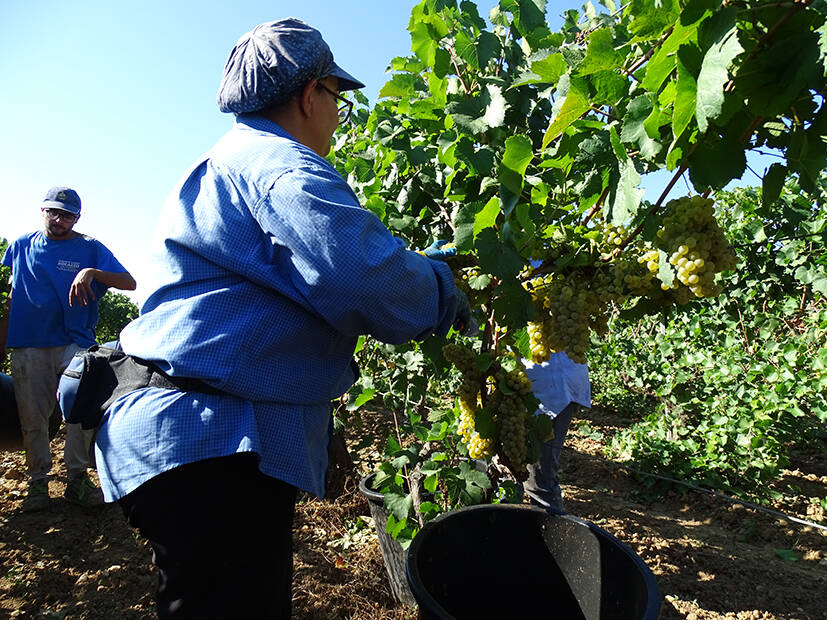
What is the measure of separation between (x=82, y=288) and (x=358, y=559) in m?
2.64

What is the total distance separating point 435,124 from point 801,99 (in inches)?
47.0

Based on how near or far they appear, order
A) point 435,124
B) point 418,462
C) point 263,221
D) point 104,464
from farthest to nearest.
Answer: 1. point 418,462
2. point 435,124
3. point 104,464
4. point 263,221

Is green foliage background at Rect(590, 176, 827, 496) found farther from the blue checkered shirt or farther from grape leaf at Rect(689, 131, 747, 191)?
the blue checkered shirt

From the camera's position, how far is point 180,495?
1192 mm

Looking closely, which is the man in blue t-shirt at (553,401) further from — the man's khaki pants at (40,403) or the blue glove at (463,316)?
the man's khaki pants at (40,403)

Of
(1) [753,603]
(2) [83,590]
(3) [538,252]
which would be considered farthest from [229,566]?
(1) [753,603]

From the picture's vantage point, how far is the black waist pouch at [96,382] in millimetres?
1286

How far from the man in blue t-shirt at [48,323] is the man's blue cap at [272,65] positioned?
2928 millimetres

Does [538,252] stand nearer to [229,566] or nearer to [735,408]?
[229,566]

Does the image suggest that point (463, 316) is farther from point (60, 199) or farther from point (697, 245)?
point (60, 199)

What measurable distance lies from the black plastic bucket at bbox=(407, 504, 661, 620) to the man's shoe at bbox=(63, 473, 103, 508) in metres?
3.19

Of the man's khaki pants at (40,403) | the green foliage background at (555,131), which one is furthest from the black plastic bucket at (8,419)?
the green foliage background at (555,131)

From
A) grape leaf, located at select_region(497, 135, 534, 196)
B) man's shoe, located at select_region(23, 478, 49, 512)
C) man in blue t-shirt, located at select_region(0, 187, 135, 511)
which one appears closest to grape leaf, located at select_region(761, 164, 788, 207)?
grape leaf, located at select_region(497, 135, 534, 196)

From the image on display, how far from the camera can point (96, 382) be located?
134cm
